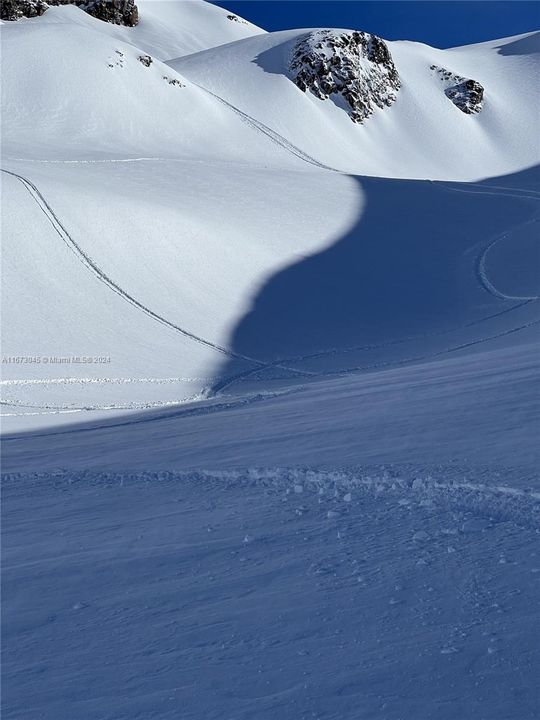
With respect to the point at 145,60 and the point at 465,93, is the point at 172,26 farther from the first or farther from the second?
the point at 145,60

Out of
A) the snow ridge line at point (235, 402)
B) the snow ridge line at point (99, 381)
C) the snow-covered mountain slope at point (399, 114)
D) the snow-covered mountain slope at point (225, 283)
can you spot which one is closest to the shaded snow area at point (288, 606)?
the snow ridge line at point (235, 402)

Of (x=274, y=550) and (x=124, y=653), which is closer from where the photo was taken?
(x=124, y=653)

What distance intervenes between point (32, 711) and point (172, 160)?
2466 cm

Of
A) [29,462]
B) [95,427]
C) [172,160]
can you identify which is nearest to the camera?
[29,462]

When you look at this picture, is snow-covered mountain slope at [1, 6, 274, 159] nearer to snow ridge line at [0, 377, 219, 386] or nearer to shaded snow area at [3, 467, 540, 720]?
snow ridge line at [0, 377, 219, 386]

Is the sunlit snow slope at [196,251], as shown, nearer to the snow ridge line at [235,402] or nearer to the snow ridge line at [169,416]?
the snow ridge line at [235,402]

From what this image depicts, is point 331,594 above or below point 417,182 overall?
above

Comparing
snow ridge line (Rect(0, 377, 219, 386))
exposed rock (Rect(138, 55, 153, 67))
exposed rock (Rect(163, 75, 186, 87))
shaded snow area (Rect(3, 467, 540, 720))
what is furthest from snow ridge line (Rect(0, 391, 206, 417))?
exposed rock (Rect(138, 55, 153, 67))

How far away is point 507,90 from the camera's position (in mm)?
57281

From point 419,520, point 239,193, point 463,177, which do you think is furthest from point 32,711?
point 463,177

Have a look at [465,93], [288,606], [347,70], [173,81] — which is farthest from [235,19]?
[288,606]

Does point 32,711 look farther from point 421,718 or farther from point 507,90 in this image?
point 507,90

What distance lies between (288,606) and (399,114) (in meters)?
50.9

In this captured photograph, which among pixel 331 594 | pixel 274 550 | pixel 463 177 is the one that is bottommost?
pixel 463 177
